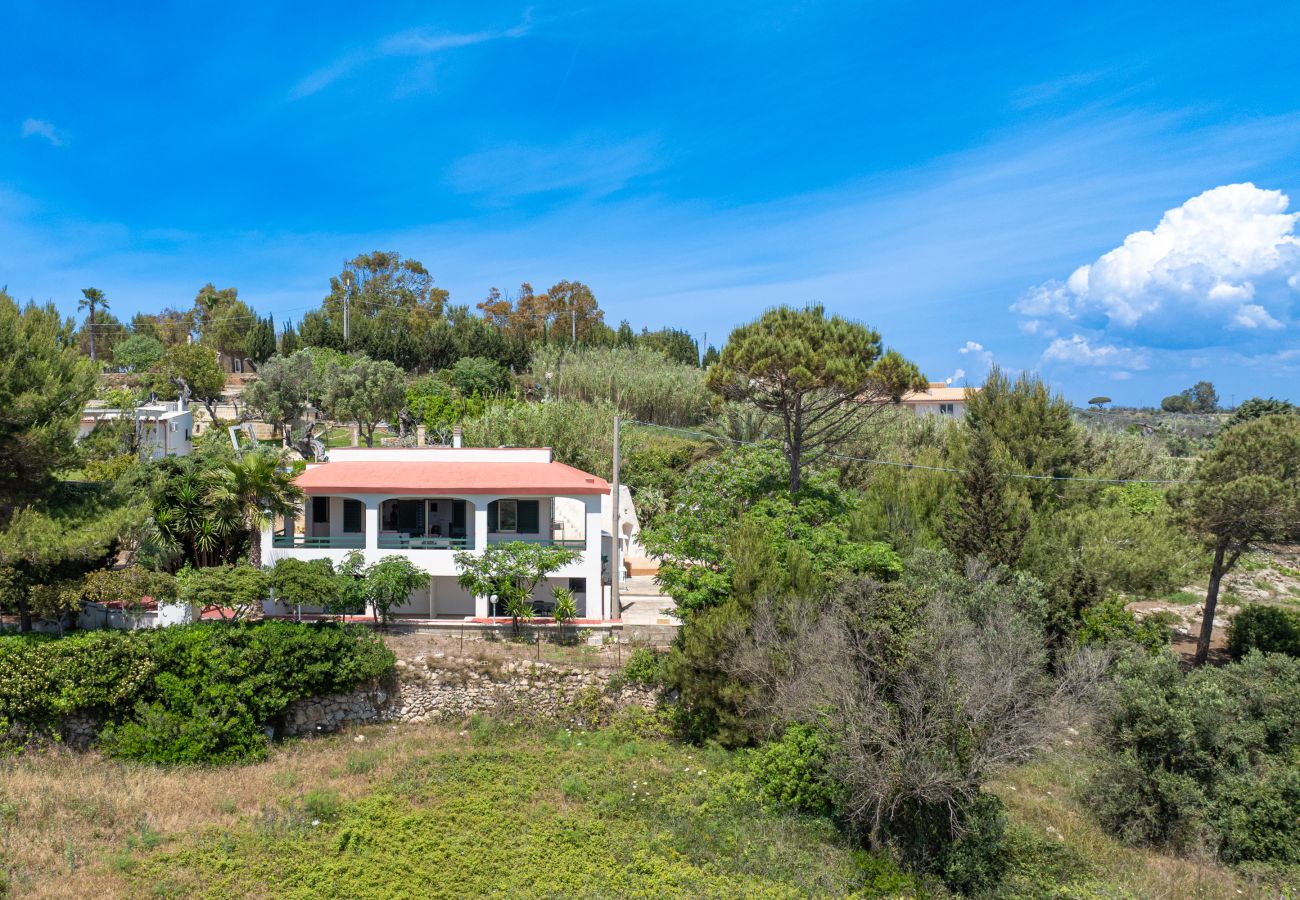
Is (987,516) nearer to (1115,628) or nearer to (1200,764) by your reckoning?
(1115,628)

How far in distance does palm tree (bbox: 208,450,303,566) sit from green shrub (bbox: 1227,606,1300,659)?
27.6m

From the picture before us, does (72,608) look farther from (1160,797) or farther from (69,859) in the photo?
(1160,797)

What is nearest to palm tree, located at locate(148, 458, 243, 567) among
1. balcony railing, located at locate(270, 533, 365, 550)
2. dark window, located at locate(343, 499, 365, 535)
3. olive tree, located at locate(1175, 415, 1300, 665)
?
balcony railing, located at locate(270, 533, 365, 550)

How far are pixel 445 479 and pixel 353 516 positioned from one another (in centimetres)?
390

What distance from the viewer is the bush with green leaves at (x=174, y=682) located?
16.4 meters

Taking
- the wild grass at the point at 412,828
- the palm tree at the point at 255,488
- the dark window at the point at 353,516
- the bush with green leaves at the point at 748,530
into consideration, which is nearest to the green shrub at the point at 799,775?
the wild grass at the point at 412,828

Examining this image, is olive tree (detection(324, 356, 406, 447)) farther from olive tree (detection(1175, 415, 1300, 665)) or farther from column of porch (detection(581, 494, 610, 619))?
olive tree (detection(1175, 415, 1300, 665))

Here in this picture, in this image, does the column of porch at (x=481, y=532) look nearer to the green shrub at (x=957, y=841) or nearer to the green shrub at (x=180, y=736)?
the green shrub at (x=180, y=736)

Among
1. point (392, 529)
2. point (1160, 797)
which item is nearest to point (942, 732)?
point (1160, 797)

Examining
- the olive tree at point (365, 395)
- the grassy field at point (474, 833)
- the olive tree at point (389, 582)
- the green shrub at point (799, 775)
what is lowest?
the grassy field at point (474, 833)

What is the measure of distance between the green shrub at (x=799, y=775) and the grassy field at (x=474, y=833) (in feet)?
1.49

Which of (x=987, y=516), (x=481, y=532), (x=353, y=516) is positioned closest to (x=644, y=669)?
(x=481, y=532)

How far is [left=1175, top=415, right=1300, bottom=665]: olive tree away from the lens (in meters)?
20.6

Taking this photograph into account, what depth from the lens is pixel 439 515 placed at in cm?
2461
